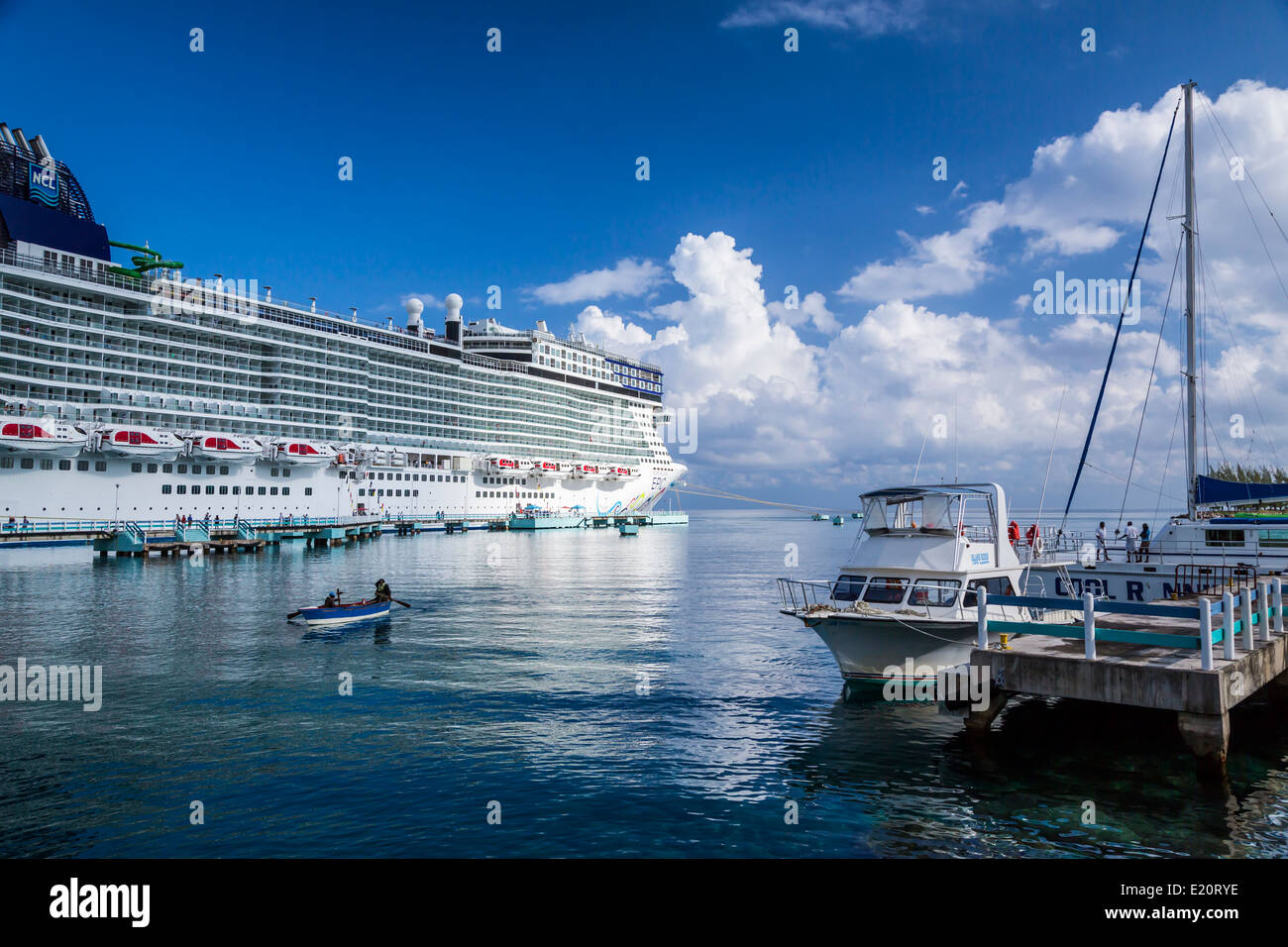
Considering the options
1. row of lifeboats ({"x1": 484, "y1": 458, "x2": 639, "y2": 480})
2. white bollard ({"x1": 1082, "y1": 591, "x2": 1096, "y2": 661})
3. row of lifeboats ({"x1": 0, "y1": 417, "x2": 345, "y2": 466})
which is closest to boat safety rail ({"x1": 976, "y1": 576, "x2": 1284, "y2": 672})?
white bollard ({"x1": 1082, "y1": 591, "x2": 1096, "y2": 661})

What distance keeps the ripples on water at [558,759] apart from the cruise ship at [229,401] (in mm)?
44385

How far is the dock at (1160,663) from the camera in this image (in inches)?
480

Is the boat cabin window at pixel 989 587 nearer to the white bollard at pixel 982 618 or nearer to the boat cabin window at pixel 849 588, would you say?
the boat cabin window at pixel 849 588

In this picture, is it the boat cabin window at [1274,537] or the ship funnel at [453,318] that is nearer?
the boat cabin window at [1274,537]

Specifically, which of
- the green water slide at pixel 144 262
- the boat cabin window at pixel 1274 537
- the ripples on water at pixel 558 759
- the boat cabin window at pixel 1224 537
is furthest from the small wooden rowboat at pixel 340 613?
the green water slide at pixel 144 262

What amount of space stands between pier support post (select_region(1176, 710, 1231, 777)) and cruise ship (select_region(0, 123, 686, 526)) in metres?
74.0

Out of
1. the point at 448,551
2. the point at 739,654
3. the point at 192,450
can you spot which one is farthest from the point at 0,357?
the point at 739,654

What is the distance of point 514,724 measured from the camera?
1686 cm

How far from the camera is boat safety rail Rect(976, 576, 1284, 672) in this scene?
42.3 ft

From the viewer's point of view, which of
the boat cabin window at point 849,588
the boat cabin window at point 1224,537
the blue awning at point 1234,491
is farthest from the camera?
the blue awning at point 1234,491

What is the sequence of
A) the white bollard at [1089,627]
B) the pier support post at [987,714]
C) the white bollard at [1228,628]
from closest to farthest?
the white bollard at [1228,628], the white bollard at [1089,627], the pier support post at [987,714]

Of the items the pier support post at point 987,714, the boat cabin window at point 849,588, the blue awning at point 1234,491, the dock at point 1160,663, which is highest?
the blue awning at point 1234,491

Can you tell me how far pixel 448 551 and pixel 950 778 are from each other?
60.2m
